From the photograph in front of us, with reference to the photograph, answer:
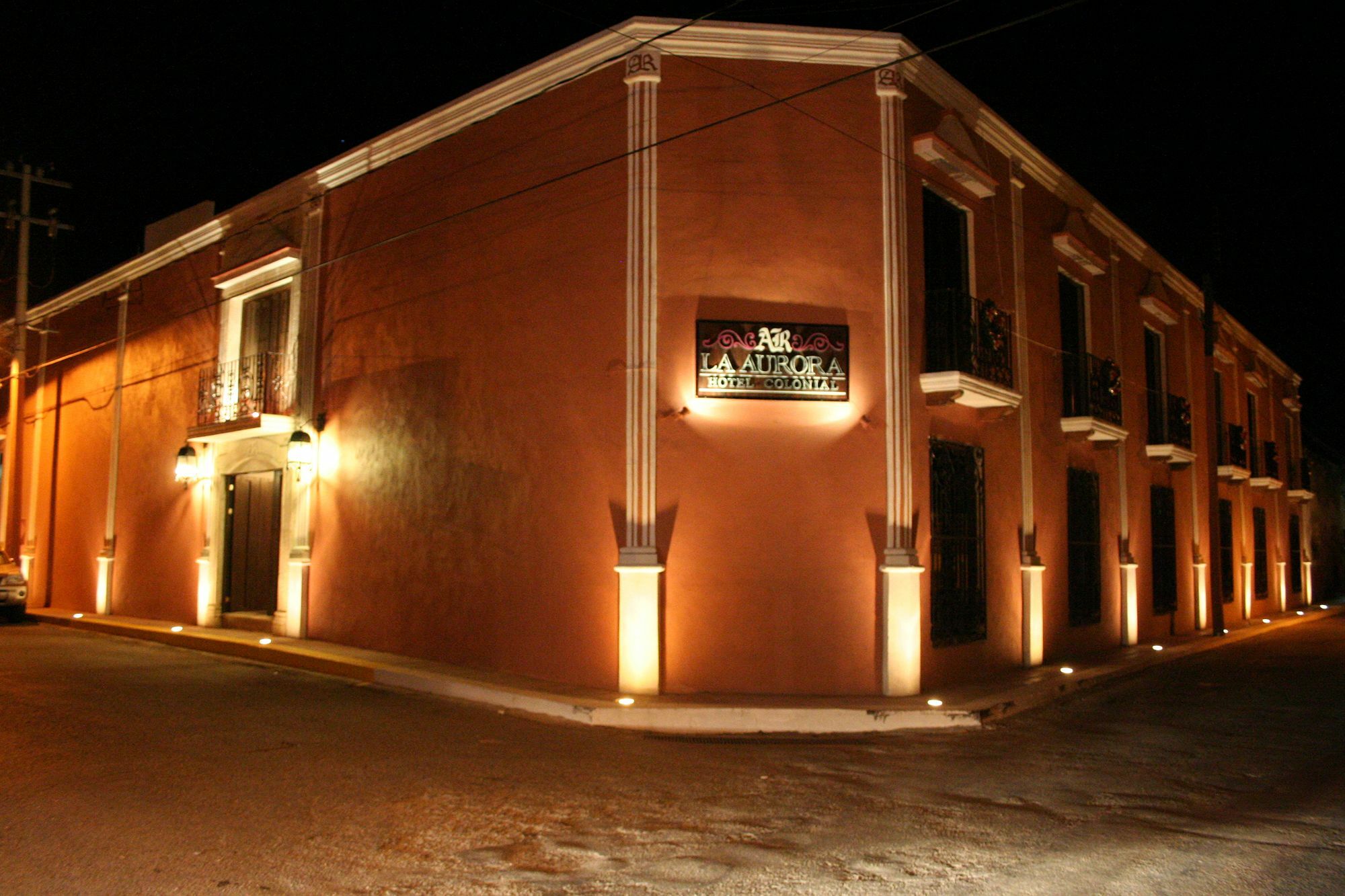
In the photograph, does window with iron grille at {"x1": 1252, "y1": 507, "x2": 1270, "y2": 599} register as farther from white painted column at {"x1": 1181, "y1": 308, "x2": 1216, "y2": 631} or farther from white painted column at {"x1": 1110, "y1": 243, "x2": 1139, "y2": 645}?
white painted column at {"x1": 1110, "y1": 243, "x2": 1139, "y2": 645}

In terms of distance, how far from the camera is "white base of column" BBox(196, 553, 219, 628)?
16.2 meters

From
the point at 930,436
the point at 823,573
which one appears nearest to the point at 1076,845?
the point at 823,573

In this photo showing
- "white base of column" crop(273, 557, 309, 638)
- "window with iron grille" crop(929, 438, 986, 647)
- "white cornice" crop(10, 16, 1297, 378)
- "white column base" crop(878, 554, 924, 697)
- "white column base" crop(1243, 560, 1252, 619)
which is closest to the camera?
"white column base" crop(878, 554, 924, 697)

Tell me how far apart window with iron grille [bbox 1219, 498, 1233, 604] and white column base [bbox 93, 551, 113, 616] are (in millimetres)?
21989

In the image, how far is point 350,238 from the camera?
14.3m

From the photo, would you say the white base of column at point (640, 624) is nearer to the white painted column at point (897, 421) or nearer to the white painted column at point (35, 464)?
the white painted column at point (897, 421)

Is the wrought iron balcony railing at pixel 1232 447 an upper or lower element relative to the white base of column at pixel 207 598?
upper

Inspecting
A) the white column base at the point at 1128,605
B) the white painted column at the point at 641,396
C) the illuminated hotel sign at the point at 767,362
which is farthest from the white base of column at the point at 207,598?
the white column base at the point at 1128,605

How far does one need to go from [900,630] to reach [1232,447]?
639 inches

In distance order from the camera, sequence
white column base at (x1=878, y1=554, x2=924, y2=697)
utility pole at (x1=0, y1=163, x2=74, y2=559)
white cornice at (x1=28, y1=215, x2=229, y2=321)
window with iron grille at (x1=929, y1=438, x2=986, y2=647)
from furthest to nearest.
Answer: utility pole at (x1=0, y1=163, x2=74, y2=559) < white cornice at (x1=28, y1=215, x2=229, y2=321) < window with iron grille at (x1=929, y1=438, x2=986, y2=647) < white column base at (x1=878, y1=554, x2=924, y2=697)

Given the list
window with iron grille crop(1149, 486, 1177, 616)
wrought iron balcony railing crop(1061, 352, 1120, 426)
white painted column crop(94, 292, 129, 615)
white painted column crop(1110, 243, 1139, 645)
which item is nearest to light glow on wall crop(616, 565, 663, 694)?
wrought iron balcony railing crop(1061, 352, 1120, 426)

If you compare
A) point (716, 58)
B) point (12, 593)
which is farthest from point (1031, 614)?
point (12, 593)

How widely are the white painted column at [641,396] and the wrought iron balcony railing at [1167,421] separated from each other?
11388 mm

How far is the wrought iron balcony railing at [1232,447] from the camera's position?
73.4 ft
